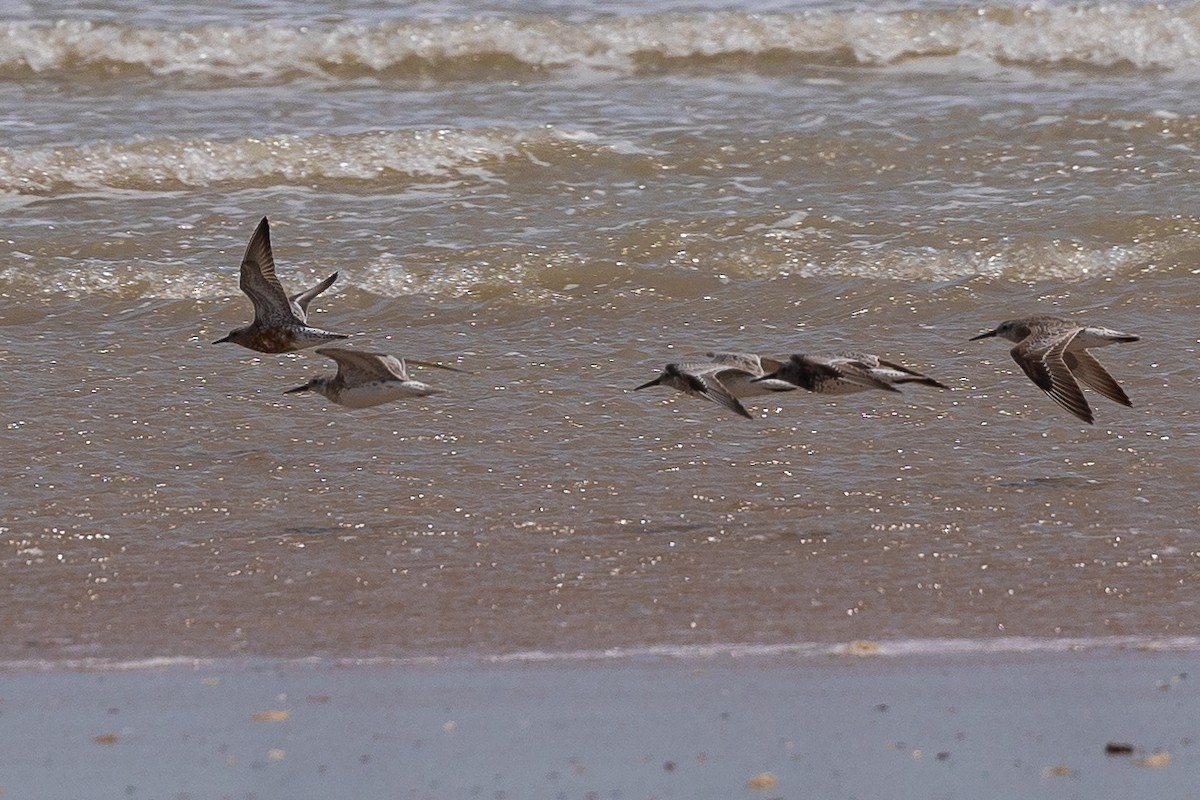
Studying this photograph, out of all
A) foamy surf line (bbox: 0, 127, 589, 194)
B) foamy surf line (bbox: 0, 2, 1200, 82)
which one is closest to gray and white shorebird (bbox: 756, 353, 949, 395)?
foamy surf line (bbox: 0, 127, 589, 194)

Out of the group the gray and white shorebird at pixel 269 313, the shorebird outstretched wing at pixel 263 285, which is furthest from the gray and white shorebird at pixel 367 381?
the shorebird outstretched wing at pixel 263 285

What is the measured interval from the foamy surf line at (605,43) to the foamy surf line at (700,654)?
23.9 ft

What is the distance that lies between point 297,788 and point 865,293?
4.43m

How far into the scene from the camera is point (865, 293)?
727 cm

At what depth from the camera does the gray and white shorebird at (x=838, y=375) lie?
5.69m

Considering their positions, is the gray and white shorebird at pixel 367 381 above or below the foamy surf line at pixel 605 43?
below

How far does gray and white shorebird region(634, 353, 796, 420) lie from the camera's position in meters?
5.64

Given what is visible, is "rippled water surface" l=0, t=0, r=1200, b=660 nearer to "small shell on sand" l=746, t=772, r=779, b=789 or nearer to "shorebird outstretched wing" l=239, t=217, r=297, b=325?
"shorebird outstretched wing" l=239, t=217, r=297, b=325

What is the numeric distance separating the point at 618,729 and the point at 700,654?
56 cm

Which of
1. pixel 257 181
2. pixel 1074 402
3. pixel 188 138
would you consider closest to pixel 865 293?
pixel 1074 402

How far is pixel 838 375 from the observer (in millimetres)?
5695

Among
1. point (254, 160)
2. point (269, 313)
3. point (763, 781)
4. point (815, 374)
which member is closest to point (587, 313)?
point (269, 313)

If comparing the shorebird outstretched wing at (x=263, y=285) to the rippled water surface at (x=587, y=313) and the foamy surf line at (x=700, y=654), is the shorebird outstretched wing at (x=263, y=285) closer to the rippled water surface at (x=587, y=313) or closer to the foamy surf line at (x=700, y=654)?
the rippled water surface at (x=587, y=313)

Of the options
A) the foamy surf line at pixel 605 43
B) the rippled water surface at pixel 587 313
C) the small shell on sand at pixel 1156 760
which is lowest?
the rippled water surface at pixel 587 313
